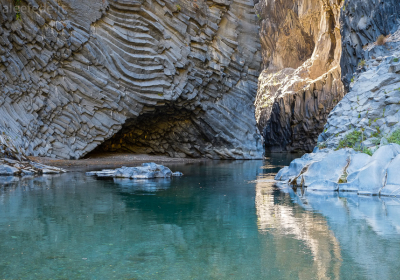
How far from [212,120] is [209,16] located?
7321mm

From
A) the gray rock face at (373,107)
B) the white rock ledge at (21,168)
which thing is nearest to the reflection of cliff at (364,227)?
the gray rock face at (373,107)

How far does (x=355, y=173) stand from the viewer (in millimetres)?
10930

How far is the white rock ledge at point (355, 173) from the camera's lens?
10094 millimetres

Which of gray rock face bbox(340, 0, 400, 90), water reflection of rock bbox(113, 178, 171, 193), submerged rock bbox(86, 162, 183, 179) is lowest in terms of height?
water reflection of rock bbox(113, 178, 171, 193)

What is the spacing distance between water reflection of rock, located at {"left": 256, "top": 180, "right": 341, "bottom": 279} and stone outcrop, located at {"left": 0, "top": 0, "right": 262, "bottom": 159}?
54.5 ft

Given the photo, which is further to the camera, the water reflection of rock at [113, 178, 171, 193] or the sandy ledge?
the sandy ledge

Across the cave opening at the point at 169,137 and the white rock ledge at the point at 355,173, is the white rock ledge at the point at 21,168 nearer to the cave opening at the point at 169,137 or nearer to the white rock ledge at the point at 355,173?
the white rock ledge at the point at 355,173

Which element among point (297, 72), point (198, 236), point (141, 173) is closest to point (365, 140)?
point (141, 173)

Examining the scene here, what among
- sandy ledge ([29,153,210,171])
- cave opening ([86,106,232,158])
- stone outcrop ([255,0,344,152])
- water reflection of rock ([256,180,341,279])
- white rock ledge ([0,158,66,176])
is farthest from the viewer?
stone outcrop ([255,0,344,152])

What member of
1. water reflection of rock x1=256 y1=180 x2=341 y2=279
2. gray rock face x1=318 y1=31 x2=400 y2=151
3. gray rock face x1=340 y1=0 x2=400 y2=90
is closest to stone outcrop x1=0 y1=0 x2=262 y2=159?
gray rock face x1=340 y1=0 x2=400 y2=90

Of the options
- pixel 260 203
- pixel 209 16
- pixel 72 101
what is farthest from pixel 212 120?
pixel 260 203

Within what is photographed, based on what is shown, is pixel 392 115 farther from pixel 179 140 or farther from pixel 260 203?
pixel 179 140

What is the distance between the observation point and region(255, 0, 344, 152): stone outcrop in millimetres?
43094

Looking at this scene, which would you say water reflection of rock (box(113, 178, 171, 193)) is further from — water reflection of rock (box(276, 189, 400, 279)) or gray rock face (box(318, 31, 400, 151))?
gray rock face (box(318, 31, 400, 151))
